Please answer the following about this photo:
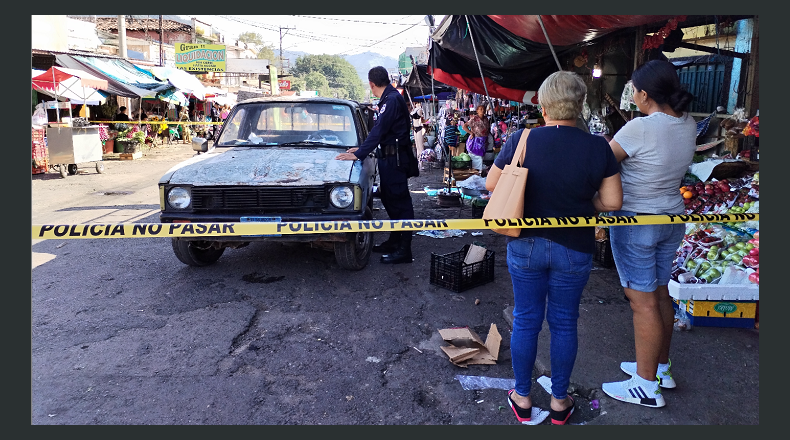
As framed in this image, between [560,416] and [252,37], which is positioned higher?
[252,37]

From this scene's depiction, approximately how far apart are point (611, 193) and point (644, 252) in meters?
0.46

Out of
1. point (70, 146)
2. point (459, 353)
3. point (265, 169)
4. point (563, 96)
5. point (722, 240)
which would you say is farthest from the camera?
point (70, 146)

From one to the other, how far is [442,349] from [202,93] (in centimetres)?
2436

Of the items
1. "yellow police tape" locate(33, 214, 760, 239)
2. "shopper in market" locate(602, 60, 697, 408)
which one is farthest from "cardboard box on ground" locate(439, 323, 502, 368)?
"yellow police tape" locate(33, 214, 760, 239)

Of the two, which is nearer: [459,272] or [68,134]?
[459,272]

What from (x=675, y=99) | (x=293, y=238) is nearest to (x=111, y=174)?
(x=293, y=238)

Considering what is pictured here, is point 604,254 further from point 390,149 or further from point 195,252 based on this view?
point 195,252

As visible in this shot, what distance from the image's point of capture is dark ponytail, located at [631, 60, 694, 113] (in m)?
2.71

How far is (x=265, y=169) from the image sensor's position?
4914 millimetres

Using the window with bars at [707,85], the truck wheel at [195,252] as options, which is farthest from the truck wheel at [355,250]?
the window with bars at [707,85]

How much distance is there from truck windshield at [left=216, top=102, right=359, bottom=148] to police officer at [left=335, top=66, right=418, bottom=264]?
41 centimetres

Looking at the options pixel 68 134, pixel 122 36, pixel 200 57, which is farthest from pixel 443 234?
pixel 200 57

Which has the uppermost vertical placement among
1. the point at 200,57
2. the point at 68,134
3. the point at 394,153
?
the point at 200,57

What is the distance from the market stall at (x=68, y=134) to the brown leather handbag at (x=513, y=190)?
42.9 ft
